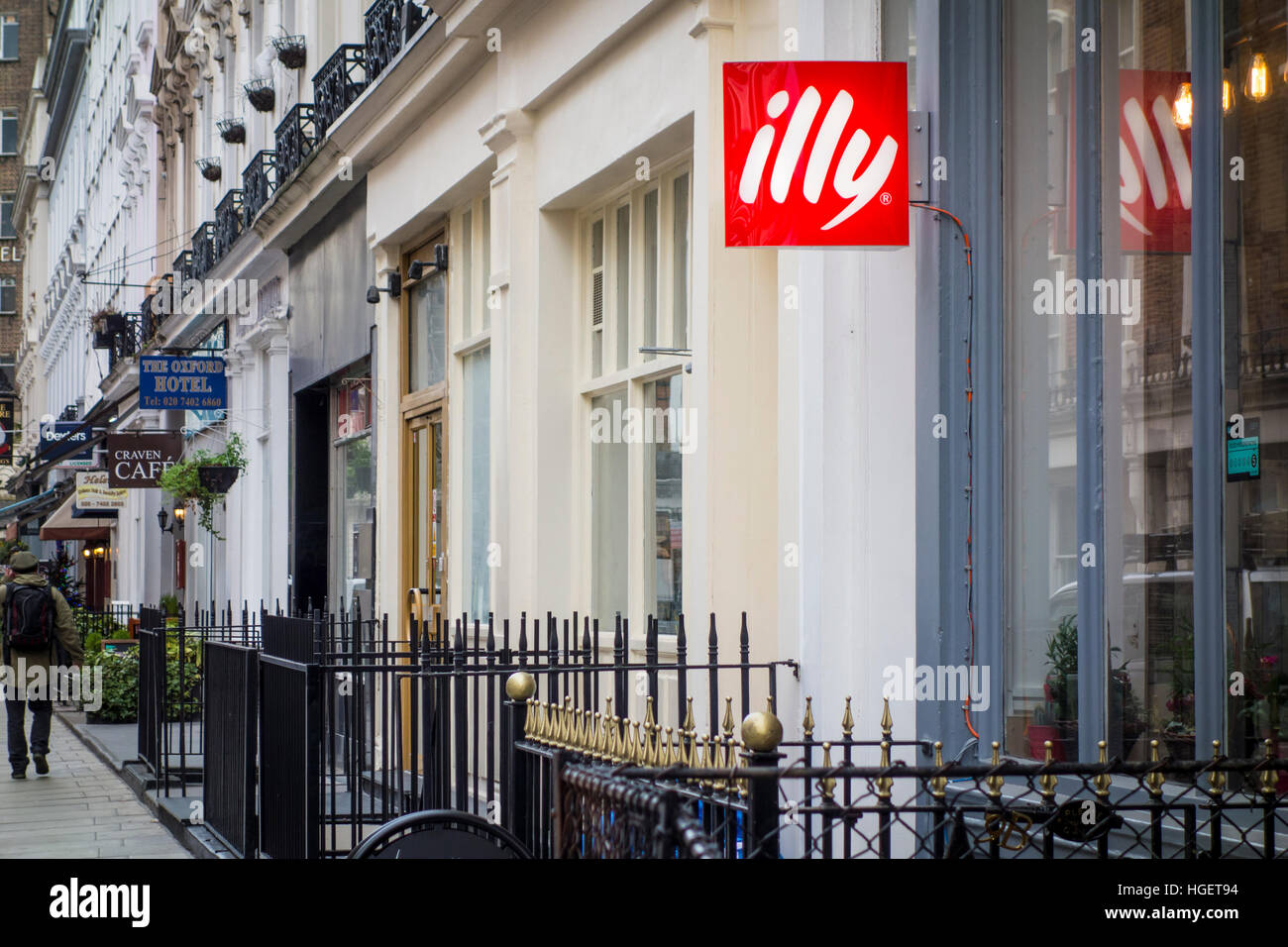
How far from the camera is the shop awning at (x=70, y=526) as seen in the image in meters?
37.2

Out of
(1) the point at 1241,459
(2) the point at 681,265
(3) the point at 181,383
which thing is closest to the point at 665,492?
(2) the point at 681,265

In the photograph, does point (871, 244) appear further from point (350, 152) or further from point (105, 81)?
point (105, 81)

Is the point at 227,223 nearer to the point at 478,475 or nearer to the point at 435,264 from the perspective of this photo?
the point at 435,264

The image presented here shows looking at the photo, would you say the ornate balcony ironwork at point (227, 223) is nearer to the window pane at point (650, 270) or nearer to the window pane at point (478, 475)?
the window pane at point (478, 475)

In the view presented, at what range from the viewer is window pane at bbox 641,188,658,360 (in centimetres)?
1038

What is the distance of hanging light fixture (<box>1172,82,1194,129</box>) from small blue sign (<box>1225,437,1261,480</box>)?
1145 mm

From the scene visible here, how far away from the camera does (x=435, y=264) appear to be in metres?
14.4

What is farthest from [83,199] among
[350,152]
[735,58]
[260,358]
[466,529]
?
[735,58]

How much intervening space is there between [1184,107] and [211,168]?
21074mm

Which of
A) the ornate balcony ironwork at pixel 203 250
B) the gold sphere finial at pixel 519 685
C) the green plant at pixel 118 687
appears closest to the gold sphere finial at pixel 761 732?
the gold sphere finial at pixel 519 685

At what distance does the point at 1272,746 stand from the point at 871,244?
2.82 meters

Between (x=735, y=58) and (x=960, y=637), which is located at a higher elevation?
(x=735, y=58)

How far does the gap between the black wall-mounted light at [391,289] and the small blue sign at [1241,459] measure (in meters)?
10.8
